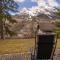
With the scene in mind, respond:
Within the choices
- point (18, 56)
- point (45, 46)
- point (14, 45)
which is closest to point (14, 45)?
point (14, 45)

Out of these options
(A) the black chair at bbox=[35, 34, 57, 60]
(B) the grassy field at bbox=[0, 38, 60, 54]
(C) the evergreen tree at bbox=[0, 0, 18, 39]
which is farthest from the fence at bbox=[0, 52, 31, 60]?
(C) the evergreen tree at bbox=[0, 0, 18, 39]

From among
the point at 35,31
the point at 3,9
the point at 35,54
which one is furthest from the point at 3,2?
the point at 35,54

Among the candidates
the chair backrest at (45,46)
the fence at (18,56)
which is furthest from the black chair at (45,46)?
the fence at (18,56)

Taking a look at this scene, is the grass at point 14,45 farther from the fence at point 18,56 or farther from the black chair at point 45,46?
the black chair at point 45,46

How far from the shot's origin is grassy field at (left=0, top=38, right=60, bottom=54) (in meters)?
6.00

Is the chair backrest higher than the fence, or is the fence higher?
the chair backrest

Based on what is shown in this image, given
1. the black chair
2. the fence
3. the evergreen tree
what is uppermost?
the evergreen tree

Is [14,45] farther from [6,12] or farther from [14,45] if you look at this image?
[6,12]

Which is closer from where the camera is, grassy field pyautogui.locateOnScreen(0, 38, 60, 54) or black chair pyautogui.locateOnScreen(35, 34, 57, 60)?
grassy field pyautogui.locateOnScreen(0, 38, 60, 54)

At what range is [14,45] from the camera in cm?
600

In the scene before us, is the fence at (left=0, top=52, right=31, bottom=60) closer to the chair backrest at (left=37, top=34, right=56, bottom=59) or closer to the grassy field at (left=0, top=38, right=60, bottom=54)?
the grassy field at (left=0, top=38, right=60, bottom=54)

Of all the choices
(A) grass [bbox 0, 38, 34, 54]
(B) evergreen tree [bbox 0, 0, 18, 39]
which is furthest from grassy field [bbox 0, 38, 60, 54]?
(B) evergreen tree [bbox 0, 0, 18, 39]

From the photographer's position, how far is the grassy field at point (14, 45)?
5996 mm

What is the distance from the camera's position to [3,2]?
5992 millimetres
